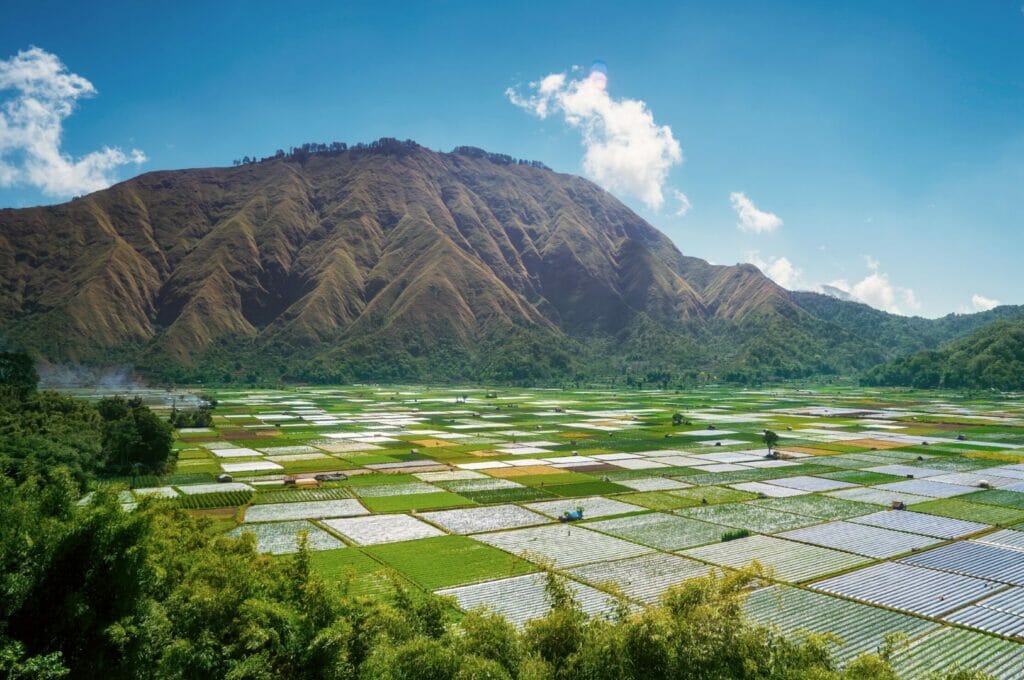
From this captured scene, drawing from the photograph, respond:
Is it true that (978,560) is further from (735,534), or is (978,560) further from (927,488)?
(927,488)

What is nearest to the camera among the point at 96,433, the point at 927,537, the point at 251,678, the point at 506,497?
the point at 251,678

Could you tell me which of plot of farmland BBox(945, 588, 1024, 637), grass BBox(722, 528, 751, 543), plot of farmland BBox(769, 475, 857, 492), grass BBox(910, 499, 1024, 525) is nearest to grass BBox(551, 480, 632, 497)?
grass BBox(722, 528, 751, 543)

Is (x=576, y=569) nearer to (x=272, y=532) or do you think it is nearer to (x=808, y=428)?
(x=272, y=532)

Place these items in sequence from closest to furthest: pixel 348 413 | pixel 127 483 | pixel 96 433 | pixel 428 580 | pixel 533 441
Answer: pixel 428 580 → pixel 127 483 → pixel 96 433 → pixel 533 441 → pixel 348 413

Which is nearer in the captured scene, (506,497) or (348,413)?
(506,497)

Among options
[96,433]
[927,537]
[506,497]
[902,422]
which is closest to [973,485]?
[927,537]

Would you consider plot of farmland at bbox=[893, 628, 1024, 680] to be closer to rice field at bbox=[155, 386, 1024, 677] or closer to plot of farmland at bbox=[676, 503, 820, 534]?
rice field at bbox=[155, 386, 1024, 677]
